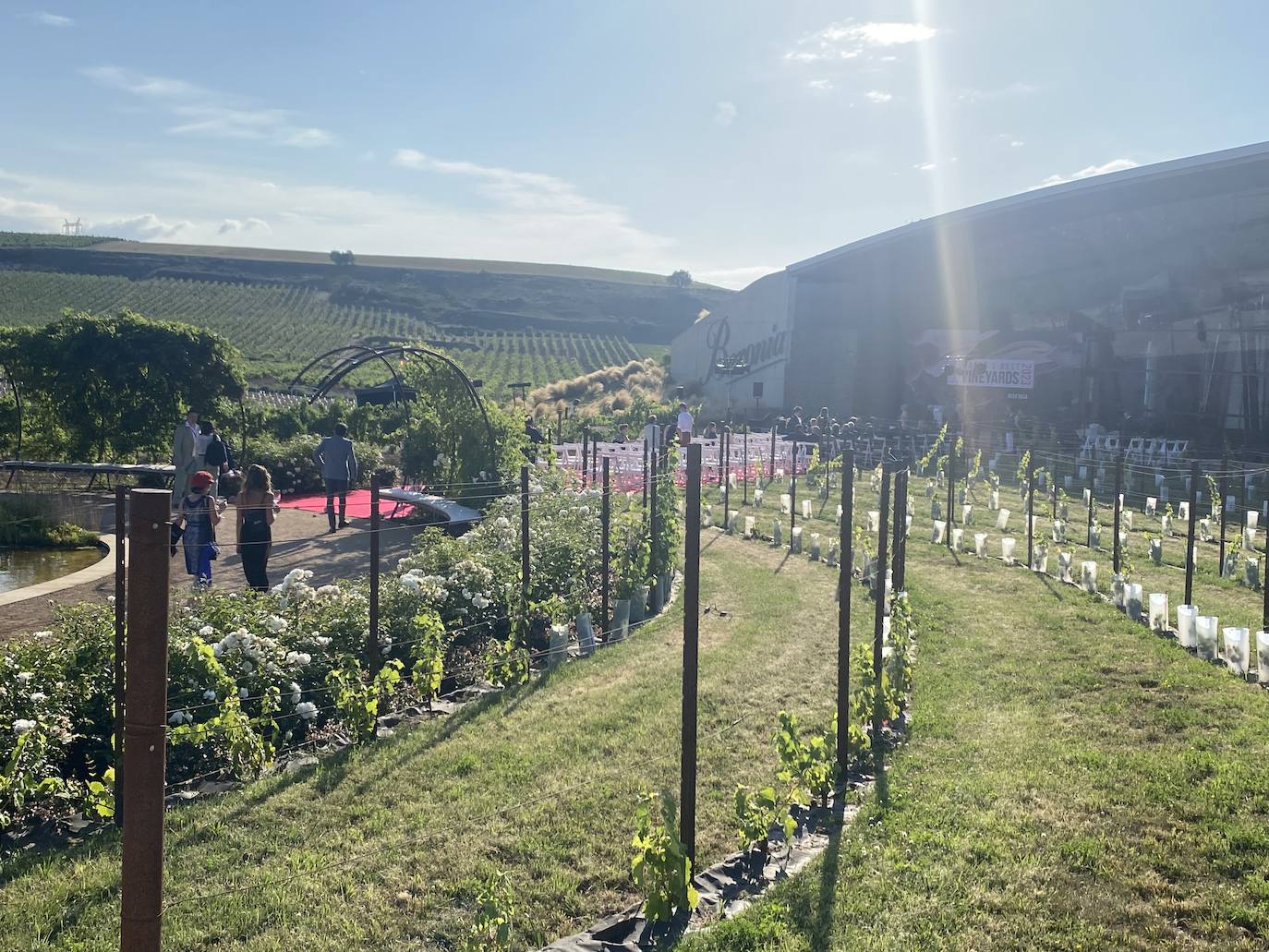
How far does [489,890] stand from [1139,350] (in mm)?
32771

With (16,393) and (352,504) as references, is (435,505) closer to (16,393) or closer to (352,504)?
(352,504)

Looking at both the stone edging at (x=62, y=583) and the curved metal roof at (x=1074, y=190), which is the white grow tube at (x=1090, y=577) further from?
the curved metal roof at (x=1074, y=190)

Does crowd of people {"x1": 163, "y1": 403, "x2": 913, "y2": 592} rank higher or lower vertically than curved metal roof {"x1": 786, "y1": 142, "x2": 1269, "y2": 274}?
lower

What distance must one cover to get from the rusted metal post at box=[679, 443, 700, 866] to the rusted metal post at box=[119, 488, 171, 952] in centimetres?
230

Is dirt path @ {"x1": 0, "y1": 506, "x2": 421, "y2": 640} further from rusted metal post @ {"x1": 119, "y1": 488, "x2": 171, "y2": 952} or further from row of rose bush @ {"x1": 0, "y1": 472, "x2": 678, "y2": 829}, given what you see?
rusted metal post @ {"x1": 119, "y1": 488, "x2": 171, "y2": 952}

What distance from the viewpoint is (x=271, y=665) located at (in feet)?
20.1

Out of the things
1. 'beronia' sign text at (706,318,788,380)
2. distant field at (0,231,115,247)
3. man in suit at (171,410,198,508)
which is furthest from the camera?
distant field at (0,231,115,247)

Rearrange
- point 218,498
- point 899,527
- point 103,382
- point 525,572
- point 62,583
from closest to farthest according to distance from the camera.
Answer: point 899,527
point 525,572
point 62,583
point 218,498
point 103,382

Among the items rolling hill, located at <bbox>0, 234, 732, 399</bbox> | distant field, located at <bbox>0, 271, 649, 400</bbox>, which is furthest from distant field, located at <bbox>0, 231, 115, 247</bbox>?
distant field, located at <bbox>0, 271, 649, 400</bbox>

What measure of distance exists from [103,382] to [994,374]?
2789cm

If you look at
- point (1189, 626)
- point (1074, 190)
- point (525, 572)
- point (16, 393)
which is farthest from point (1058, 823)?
point (1074, 190)

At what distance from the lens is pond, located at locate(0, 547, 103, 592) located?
37.6ft

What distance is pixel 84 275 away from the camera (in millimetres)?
105312

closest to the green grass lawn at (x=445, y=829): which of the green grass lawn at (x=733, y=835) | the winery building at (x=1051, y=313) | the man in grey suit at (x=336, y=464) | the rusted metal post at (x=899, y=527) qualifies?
the green grass lawn at (x=733, y=835)
